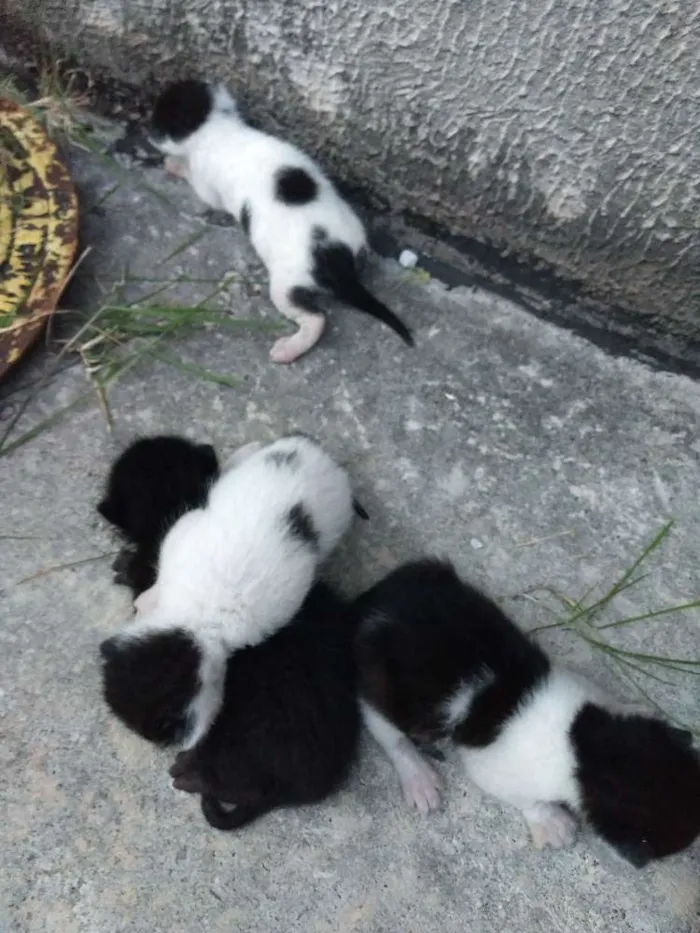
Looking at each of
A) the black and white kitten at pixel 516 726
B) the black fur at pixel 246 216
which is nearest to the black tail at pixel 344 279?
the black fur at pixel 246 216

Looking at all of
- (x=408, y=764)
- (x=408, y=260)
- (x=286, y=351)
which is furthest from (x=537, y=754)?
(x=408, y=260)

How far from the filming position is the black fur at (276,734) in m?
1.87

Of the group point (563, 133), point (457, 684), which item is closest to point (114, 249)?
point (563, 133)

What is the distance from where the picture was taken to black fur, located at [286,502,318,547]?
2045 millimetres

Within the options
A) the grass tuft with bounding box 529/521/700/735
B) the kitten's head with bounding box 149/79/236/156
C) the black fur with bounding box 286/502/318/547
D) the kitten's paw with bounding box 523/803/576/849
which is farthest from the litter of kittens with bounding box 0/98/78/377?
the kitten's paw with bounding box 523/803/576/849

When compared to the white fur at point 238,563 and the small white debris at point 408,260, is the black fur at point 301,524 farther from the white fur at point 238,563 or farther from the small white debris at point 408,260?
the small white debris at point 408,260

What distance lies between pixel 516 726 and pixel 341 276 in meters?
1.32

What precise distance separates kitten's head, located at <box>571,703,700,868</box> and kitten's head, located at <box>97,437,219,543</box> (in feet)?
3.43

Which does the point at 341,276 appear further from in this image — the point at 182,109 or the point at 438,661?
the point at 438,661

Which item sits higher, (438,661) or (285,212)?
(285,212)

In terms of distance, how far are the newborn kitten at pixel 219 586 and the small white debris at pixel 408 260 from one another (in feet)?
2.92

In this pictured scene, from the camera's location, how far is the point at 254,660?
6.32 ft

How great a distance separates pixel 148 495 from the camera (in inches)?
84.5

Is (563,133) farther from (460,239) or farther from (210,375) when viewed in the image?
(210,375)
